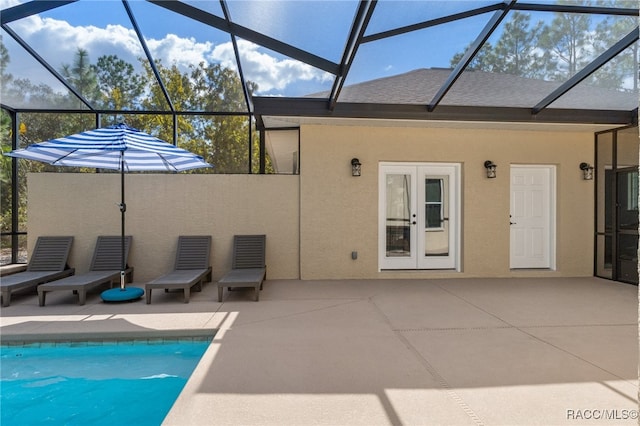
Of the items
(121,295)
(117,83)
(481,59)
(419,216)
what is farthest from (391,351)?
(117,83)

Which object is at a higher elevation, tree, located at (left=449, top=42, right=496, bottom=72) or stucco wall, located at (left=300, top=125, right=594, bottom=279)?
tree, located at (left=449, top=42, right=496, bottom=72)

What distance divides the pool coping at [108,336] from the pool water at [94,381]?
5 cm

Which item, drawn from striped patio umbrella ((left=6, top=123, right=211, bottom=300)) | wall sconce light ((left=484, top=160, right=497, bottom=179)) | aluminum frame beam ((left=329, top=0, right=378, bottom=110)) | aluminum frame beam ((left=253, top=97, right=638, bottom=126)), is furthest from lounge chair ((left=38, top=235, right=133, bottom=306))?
wall sconce light ((left=484, top=160, right=497, bottom=179))

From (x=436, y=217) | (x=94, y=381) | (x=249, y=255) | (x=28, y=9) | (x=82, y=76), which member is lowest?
(x=94, y=381)

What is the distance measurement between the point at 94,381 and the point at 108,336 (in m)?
0.67

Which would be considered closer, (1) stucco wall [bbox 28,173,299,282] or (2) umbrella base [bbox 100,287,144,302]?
(2) umbrella base [bbox 100,287,144,302]

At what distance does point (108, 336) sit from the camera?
12.8ft

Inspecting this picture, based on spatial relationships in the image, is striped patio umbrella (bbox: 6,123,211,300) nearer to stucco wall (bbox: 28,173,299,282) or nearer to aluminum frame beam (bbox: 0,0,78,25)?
stucco wall (bbox: 28,173,299,282)

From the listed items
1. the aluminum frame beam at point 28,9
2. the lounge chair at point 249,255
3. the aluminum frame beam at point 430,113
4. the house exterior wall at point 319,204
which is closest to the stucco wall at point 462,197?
the house exterior wall at point 319,204

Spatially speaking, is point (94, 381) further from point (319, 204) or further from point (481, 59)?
point (481, 59)

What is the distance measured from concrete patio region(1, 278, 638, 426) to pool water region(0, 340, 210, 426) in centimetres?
21

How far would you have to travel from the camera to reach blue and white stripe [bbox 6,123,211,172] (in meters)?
4.67

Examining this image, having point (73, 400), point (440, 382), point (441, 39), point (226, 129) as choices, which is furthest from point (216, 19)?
point (440, 382)

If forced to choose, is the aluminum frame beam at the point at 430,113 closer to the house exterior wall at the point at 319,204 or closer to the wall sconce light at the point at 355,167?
the house exterior wall at the point at 319,204
